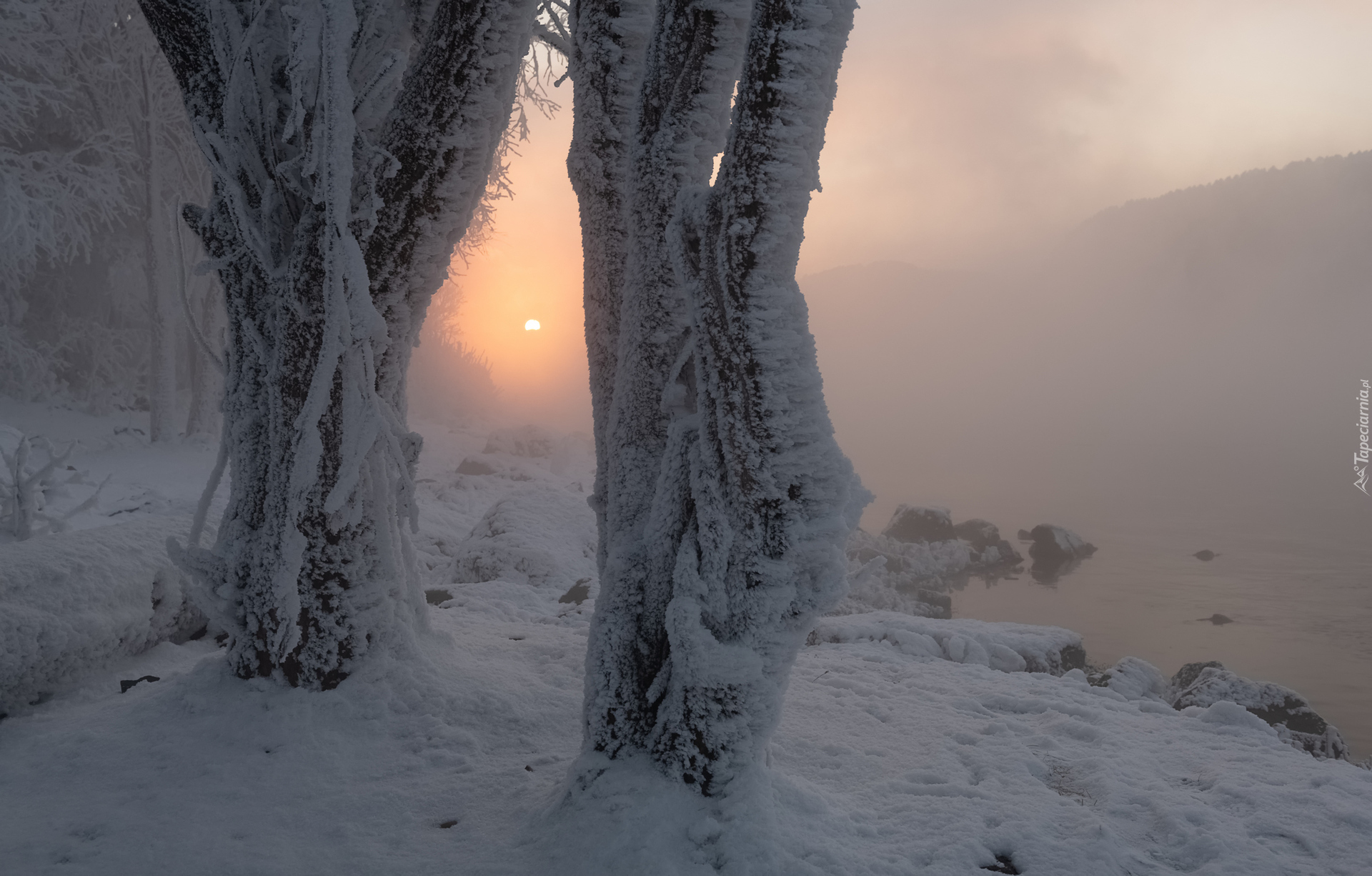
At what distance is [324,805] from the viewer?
8.42 feet

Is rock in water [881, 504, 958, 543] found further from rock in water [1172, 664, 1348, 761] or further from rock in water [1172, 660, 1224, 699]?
rock in water [1172, 664, 1348, 761]

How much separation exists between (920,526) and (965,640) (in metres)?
9.20

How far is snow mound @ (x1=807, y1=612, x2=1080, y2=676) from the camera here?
494 cm

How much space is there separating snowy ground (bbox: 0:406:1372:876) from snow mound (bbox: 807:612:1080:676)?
63 centimetres

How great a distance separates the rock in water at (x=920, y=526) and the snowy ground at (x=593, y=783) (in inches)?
377

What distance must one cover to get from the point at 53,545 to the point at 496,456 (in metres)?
11.4

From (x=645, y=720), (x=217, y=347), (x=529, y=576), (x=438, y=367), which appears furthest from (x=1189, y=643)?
(x=438, y=367)

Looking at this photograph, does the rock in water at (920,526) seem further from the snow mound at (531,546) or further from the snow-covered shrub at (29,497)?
the snow-covered shrub at (29,497)

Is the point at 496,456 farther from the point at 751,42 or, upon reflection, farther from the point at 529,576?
the point at 751,42

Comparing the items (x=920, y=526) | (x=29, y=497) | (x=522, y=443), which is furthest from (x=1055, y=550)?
(x=29, y=497)

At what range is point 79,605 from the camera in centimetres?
366

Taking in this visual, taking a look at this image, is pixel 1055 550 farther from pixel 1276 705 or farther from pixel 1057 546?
pixel 1276 705

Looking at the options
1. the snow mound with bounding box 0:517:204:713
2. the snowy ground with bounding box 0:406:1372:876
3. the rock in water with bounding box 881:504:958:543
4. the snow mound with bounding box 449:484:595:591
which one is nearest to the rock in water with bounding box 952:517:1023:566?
the rock in water with bounding box 881:504:958:543

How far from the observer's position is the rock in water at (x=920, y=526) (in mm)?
13734
